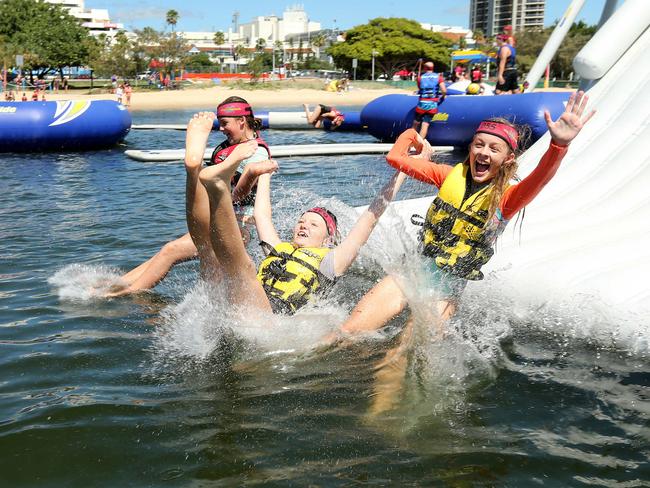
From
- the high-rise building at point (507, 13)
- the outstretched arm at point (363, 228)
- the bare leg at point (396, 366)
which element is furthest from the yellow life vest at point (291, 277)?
the high-rise building at point (507, 13)

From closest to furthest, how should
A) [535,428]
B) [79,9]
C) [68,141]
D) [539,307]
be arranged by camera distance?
[535,428] < [539,307] < [68,141] < [79,9]

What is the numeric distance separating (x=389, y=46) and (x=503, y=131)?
224ft

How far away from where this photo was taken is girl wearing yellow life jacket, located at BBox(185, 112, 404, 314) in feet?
11.1

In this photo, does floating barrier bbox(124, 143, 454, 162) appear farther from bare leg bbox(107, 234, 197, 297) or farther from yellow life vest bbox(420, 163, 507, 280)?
yellow life vest bbox(420, 163, 507, 280)

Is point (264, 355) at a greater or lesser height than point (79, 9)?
lesser

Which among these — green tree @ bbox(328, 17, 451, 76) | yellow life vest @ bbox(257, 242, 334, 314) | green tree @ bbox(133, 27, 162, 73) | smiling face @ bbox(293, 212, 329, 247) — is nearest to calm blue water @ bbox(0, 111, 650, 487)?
yellow life vest @ bbox(257, 242, 334, 314)

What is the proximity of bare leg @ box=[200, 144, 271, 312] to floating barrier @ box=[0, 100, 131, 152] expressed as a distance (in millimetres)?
12294

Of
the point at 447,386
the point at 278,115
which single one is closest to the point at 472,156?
the point at 447,386

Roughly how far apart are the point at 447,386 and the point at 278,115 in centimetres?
1637

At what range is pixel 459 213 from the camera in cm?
375

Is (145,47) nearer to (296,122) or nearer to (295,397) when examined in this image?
(296,122)

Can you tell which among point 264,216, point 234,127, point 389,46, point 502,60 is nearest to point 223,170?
point 264,216

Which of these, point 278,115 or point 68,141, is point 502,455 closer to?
point 68,141

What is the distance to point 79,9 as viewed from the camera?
13825 cm
